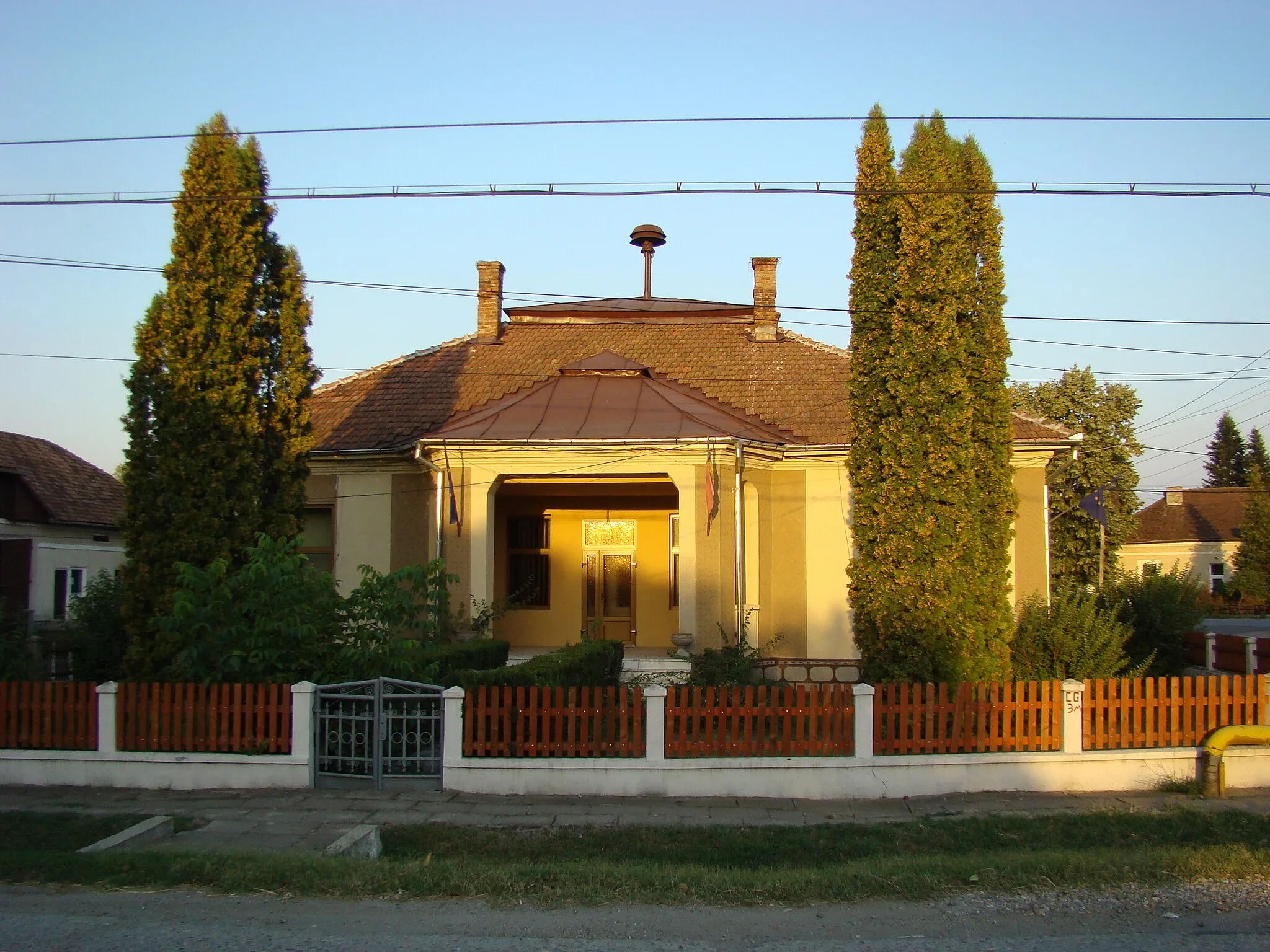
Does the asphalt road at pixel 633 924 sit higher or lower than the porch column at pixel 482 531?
lower

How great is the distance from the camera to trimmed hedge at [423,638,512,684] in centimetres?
1091

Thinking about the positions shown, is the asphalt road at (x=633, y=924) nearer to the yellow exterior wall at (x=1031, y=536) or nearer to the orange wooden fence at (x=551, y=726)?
the orange wooden fence at (x=551, y=726)

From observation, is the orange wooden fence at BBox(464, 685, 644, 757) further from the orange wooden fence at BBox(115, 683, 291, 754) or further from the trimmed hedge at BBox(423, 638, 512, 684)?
the orange wooden fence at BBox(115, 683, 291, 754)

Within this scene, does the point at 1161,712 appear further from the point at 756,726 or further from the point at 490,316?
the point at 490,316

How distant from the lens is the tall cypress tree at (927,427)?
11.8 meters

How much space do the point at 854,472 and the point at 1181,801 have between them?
16.4 feet

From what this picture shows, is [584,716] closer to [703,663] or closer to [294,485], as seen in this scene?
[703,663]

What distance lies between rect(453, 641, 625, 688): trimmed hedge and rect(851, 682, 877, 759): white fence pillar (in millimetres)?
2874

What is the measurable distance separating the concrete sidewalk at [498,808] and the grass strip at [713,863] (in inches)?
19.0

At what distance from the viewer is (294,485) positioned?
1318cm

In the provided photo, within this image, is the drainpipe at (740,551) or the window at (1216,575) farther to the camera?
the window at (1216,575)

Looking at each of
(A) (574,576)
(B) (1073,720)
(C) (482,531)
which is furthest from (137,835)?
(A) (574,576)

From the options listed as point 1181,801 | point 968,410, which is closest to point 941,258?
point 968,410

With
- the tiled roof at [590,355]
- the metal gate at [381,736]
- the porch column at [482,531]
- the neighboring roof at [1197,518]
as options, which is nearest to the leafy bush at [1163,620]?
the tiled roof at [590,355]
